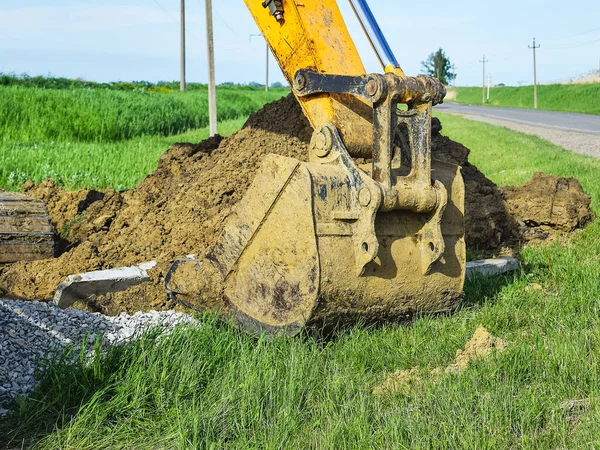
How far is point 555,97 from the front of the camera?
62.5 metres

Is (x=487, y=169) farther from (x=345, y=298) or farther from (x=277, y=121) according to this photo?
(x=345, y=298)

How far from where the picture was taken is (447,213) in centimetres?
470

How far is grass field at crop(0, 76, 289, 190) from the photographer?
1001cm

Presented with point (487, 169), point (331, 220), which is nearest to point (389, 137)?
point (331, 220)

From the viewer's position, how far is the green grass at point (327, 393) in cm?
306

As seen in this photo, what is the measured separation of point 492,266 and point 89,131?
15846mm

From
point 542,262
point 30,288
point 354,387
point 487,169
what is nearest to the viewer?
point 354,387

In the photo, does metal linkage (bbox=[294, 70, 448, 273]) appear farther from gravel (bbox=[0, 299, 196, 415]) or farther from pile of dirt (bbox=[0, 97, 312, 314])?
pile of dirt (bbox=[0, 97, 312, 314])

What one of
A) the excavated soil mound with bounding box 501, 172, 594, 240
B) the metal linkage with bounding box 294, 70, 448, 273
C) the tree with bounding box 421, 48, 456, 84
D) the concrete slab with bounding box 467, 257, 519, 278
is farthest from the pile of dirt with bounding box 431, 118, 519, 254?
the tree with bounding box 421, 48, 456, 84

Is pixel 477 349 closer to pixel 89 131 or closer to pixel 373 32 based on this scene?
pixel 373 32

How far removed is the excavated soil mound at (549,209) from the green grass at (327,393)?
2.81 metres

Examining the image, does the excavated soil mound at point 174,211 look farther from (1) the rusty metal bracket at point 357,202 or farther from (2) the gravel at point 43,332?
(1) the rusty metal bracket at point 357,202

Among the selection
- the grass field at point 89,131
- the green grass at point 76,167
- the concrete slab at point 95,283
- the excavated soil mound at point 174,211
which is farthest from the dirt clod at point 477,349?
the grass field at point 89,131

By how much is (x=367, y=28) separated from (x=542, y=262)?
8.68 feet
